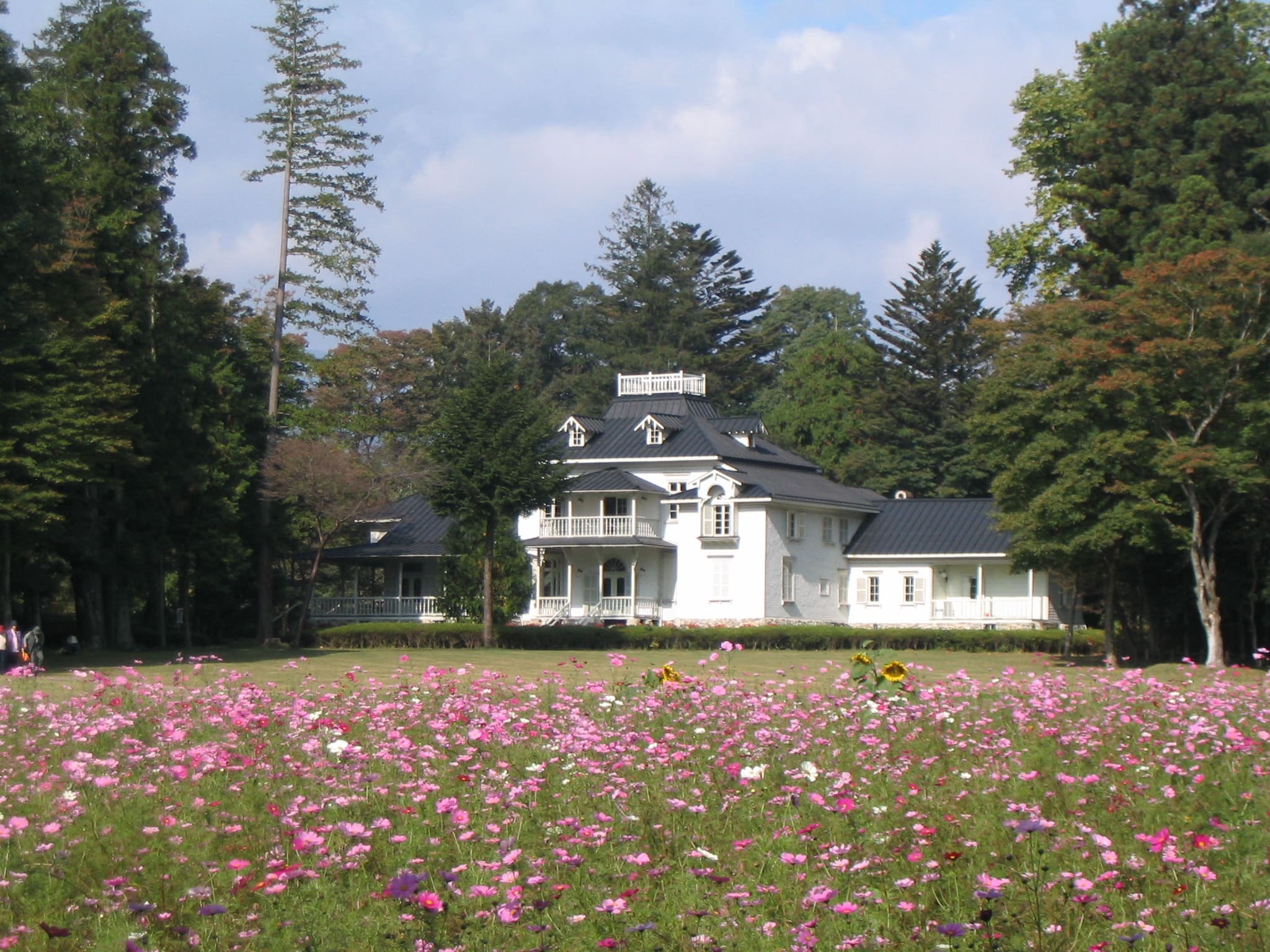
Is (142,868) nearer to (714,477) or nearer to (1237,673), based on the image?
(1237,673)

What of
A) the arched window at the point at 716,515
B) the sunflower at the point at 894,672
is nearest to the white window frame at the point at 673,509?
the arched window at the point at 716,515

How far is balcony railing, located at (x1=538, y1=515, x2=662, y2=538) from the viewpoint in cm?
5481

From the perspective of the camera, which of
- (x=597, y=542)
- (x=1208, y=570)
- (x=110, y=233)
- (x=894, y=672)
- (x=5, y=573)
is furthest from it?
(x=597, y=542)

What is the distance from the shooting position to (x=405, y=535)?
6053 centimetres

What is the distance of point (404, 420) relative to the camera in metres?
76.4

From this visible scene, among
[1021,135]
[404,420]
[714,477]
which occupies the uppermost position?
[1021,135]

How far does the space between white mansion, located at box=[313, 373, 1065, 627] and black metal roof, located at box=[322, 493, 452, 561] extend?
0.13 m

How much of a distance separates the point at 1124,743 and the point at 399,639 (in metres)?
41.3

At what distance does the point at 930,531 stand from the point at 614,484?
12072mm

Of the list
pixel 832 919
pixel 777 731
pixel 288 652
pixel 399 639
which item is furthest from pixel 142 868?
pixel 399 639

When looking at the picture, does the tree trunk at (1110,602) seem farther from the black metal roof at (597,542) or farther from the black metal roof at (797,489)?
the black metal roof at (597,542)

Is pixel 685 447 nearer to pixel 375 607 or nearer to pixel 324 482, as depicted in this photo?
pixel 375 607

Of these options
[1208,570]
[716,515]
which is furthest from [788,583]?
[1208,570]

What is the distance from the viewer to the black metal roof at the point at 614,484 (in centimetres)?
5491
